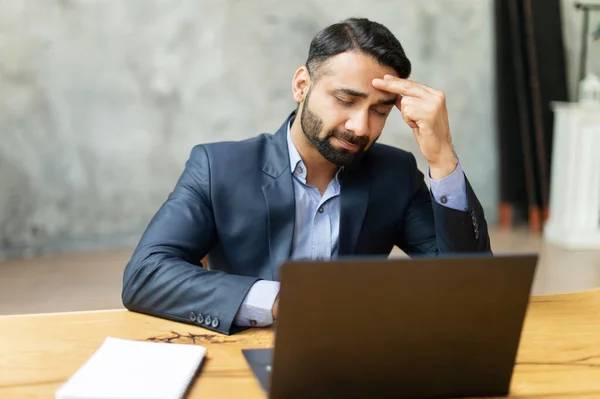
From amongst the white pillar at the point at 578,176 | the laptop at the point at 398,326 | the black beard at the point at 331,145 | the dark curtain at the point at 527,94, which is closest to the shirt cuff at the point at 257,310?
the laptop at the point at 398,326

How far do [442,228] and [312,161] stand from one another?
1.21ft

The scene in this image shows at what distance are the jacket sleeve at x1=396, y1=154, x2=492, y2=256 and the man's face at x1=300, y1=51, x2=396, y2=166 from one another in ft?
0.72

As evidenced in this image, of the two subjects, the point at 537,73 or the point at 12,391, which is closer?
the point at 12,391

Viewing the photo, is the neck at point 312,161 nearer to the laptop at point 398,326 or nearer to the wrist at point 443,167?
the wrist at point 443,167

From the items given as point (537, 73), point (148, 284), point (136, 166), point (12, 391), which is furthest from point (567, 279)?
point (12, 391)

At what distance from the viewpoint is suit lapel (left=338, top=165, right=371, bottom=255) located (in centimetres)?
175

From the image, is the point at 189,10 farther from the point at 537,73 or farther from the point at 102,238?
Answer: the point at 537,73

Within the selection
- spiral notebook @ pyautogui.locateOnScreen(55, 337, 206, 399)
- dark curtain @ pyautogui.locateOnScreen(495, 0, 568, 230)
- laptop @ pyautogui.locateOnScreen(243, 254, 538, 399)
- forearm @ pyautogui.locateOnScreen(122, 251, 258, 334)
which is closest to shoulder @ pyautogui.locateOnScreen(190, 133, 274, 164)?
forearm @ pyautogui.locateOnScreen(122, 251, 258, 334)

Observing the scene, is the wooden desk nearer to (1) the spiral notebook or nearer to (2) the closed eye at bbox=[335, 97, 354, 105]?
(1) the spiral notebook

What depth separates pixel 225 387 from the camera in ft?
3.35

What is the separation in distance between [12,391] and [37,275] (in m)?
3.11

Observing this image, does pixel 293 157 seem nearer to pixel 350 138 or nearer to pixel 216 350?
pixel 350 138

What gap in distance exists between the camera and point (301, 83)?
176cm

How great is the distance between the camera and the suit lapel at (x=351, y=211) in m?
1.75
